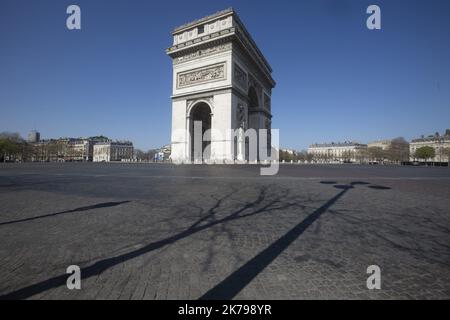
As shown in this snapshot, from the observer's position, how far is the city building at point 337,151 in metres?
120

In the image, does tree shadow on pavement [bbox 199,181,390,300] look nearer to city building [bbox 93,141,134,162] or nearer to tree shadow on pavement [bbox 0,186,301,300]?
tree shadow on pavement [bbox 0,186,301,300]

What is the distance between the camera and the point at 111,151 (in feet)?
391

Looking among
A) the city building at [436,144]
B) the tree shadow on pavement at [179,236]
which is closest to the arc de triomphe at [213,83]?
the tree shadow on pavement at [179,236]

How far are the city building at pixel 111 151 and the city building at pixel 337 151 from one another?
10200cm

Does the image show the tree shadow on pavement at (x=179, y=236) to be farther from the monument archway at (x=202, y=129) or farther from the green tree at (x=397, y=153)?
the green tree at (x=397, y=153)

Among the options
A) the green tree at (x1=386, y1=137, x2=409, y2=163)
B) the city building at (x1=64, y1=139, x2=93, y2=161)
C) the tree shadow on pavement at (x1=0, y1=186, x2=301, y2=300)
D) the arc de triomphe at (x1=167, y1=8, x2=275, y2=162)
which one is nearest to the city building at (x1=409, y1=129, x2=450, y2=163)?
the green tree at (x1=386, y1=137, x2=409, y2=163)

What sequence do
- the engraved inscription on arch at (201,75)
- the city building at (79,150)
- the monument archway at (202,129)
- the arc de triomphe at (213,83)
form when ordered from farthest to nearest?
the city building at (79,150), the monument archway at (202,129), the engraved inscription on arch at (201,75), the arc de triomphe at (213,83)

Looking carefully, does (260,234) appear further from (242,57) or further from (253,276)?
(242,57)

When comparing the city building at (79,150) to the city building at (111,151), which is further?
the city building at (111,151)

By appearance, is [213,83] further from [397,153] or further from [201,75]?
[397,153]

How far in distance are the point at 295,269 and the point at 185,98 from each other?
29954 millimetres

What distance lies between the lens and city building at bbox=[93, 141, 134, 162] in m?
119

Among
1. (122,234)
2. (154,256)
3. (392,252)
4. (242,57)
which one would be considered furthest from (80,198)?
(242,57)

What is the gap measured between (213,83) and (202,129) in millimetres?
7160
